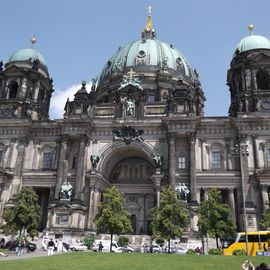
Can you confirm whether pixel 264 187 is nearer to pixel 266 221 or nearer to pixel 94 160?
pixel 266 221

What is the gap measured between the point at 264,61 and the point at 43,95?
36.0m

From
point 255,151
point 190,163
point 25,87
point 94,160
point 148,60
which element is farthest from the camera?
point 148,60

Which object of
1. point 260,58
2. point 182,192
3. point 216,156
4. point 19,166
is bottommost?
point 182,192

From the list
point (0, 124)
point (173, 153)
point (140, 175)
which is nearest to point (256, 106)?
point (173, 153)

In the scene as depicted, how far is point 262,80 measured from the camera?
52625 millimetres

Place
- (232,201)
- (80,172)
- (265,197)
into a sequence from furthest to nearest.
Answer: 1. (80,172)
2. (232,201)
3. (265,197)

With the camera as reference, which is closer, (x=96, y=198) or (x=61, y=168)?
(x=96, y=198)

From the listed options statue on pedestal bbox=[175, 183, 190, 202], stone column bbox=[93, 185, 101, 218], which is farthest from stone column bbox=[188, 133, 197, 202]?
stone column bbox=[93, 185, 101, 218]

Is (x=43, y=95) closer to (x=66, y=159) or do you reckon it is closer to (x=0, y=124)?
(x=0, y=124)

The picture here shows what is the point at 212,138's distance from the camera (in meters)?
48.8

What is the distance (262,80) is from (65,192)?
33305 mm

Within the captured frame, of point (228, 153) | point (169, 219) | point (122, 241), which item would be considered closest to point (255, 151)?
point (228, 153)

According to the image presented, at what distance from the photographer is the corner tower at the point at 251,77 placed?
4912cm

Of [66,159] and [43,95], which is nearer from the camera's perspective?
[66,159]
